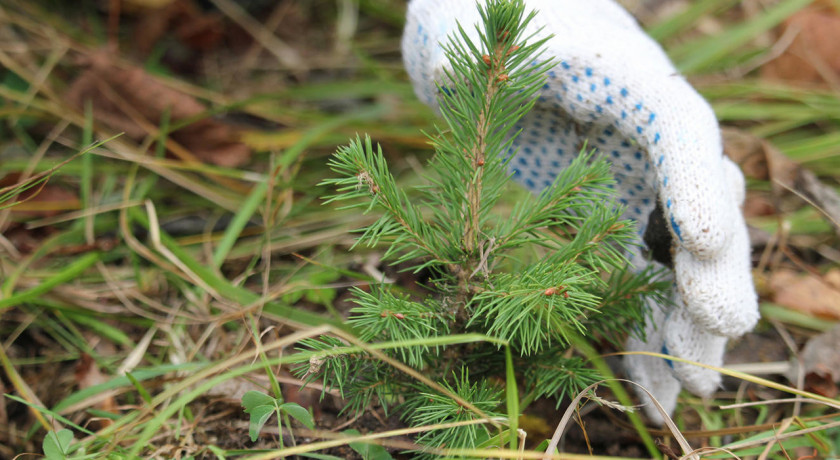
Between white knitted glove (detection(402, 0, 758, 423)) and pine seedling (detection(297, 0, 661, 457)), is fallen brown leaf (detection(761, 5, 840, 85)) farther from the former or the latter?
pine seedling (detection(297, 0, 661, 457))

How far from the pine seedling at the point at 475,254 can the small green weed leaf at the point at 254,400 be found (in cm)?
9

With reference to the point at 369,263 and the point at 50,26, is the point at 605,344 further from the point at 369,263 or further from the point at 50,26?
the point at 50,26

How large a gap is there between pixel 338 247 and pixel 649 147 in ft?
2.61

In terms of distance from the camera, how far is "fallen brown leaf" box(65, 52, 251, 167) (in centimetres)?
174

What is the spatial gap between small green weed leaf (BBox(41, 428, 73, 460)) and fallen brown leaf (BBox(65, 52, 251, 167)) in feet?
3.08

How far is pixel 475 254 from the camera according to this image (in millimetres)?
873

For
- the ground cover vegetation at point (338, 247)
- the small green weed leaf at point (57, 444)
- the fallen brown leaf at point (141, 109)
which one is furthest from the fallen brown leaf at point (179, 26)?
the small green weed leaf at point (57, 444)

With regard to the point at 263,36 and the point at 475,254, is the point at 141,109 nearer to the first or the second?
the point at 263,36

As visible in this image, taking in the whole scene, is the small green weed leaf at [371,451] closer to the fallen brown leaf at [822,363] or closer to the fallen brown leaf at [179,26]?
the fallen brown leaf at [822,363]

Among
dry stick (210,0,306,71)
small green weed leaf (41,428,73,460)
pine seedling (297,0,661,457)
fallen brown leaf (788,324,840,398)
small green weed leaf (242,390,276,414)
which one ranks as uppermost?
dry stick (210,0,306,71)

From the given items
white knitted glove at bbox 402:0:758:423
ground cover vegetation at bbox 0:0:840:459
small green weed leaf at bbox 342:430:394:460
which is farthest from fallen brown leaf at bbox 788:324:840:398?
small green weed leaf at bbox 342:430:394:460

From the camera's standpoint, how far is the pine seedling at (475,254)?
2.51ft

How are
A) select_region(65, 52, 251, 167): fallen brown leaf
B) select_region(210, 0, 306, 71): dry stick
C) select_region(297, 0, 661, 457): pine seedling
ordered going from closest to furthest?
select_region(297, 0, 661, 457): pine seedling, select_region(65, 52, 251, 167): fallen brown leaf, select_region(210, 0, 306, 71): dry stick

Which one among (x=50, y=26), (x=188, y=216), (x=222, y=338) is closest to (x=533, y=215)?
(x=222, y=338)
